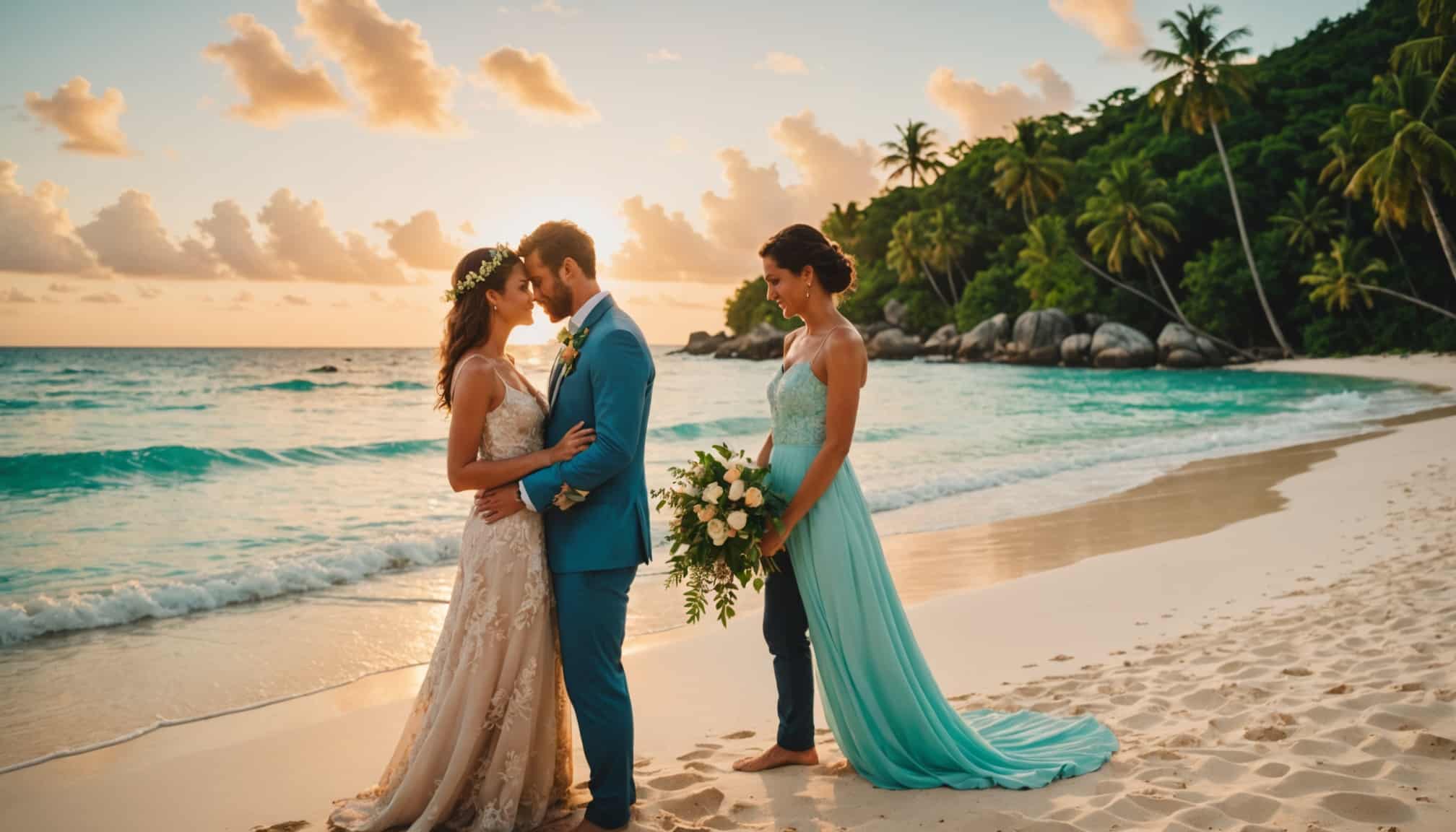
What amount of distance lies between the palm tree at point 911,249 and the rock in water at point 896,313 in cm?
176

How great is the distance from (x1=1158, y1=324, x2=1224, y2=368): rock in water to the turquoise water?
613 centimetres

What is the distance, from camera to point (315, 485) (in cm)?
1559

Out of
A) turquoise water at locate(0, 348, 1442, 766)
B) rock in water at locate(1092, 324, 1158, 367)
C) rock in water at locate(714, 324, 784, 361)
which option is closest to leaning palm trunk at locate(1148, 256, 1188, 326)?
rock in water at locate(1092, 324, 1158, 367)

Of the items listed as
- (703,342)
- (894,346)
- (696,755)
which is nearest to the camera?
(696,755)

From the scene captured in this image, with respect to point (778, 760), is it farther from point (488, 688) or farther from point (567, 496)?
point (567, 496)

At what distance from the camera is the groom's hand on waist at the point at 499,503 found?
3.28 m

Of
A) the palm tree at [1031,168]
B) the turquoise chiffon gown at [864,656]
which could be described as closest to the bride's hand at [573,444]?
the turquoise chiffon gown at [864,656]

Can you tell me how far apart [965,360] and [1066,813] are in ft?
178

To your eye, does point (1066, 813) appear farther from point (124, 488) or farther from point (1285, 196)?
point (1285, 196)

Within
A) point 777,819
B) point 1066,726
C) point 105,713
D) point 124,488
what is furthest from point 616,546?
point 124,488

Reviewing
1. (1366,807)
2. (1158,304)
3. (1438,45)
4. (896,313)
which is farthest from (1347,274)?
(1366,807)

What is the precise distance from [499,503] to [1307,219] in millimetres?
48264

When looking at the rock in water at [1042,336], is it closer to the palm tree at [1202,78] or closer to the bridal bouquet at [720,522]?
the palm tree at [1202,78]

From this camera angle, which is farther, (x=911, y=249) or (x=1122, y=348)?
(x=911, y=249)
